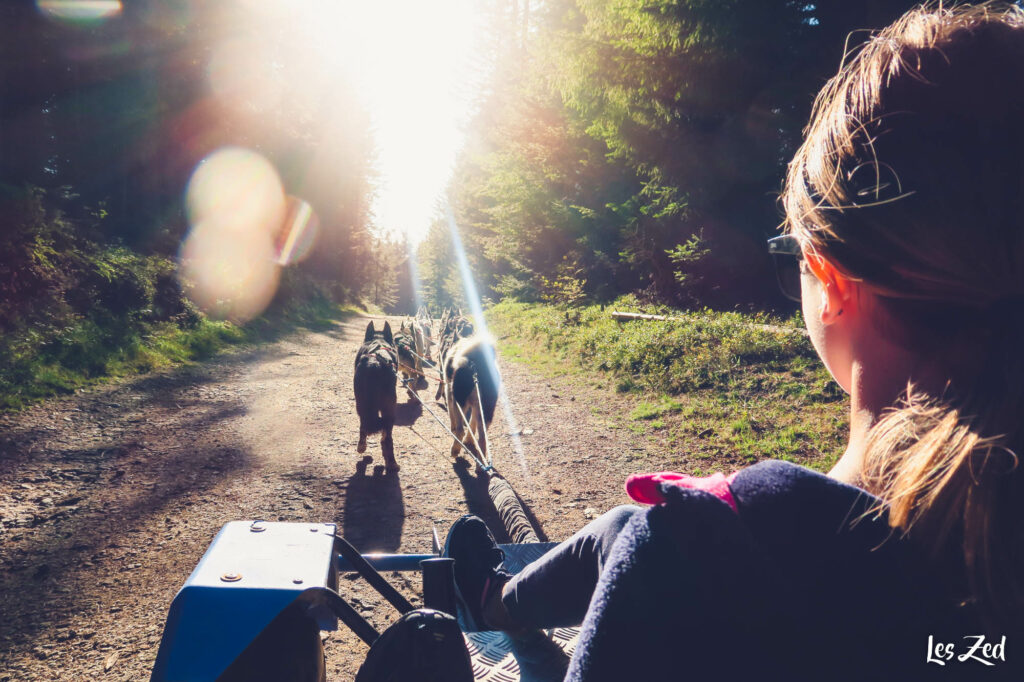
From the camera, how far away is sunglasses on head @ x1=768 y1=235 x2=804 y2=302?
1.14 meters

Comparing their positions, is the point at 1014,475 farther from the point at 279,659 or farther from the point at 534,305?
the point at 534,305

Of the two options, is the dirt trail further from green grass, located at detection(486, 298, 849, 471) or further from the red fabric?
the red fabric

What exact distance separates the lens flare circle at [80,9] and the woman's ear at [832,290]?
52.7ft

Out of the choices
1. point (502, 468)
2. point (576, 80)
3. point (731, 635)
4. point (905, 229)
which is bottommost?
point (502, 468)

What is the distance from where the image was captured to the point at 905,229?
800 mm

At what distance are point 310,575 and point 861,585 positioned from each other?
145cm

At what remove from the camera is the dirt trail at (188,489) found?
112 inches

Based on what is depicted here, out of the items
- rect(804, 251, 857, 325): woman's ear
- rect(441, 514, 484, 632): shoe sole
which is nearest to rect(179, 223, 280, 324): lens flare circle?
rect(441, 514, 484, 632): shoe sole

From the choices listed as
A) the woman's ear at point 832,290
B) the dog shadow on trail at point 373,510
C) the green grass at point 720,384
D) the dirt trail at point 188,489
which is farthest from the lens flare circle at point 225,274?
the woman's ear at point 832,290

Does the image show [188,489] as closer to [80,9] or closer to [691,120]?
[691,120]

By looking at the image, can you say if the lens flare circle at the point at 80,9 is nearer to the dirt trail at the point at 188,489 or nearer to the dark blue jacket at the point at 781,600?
the dirt trail at the point at 188,489

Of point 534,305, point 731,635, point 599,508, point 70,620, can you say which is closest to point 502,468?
point 599,508

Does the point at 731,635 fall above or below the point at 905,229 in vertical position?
below

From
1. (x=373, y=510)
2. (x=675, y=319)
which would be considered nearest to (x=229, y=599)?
(x=373, y=510)
